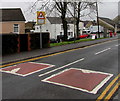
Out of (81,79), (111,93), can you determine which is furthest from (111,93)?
(81,79)

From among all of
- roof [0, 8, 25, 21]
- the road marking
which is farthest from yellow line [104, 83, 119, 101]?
roof [0, 8, 25, 21]

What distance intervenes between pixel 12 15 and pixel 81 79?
3120 cm

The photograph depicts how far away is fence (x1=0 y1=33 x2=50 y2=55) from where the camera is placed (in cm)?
1054

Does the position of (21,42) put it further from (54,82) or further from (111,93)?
(111,93)

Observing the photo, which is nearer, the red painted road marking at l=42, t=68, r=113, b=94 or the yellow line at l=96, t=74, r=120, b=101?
the yellow line at l=96, t=74, r=120, b=101

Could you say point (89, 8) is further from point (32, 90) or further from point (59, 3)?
point (32, 90)

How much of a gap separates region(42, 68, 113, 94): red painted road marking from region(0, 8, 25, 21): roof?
28.6m

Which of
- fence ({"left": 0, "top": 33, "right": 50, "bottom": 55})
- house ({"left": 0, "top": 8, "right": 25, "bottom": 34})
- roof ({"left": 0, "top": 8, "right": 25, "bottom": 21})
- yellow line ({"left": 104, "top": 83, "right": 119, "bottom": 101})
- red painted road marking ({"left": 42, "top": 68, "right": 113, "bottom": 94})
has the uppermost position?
roof ({"left": 0, "top": 8, "right": 25, "bottom": 21})

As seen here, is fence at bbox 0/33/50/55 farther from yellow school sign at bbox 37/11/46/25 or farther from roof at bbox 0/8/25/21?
Result: roof at bbox 0/8/25/21

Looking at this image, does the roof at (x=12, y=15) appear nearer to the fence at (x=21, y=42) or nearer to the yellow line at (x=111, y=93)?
the fence at (x=21, y=42)

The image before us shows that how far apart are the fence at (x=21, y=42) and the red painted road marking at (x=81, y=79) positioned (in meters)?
5.41

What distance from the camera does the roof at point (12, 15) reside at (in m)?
33.0

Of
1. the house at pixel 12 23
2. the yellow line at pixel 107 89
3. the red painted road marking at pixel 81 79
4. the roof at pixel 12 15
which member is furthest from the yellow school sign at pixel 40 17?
the roof at pixel 12 15

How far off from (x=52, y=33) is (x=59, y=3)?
30006mm
